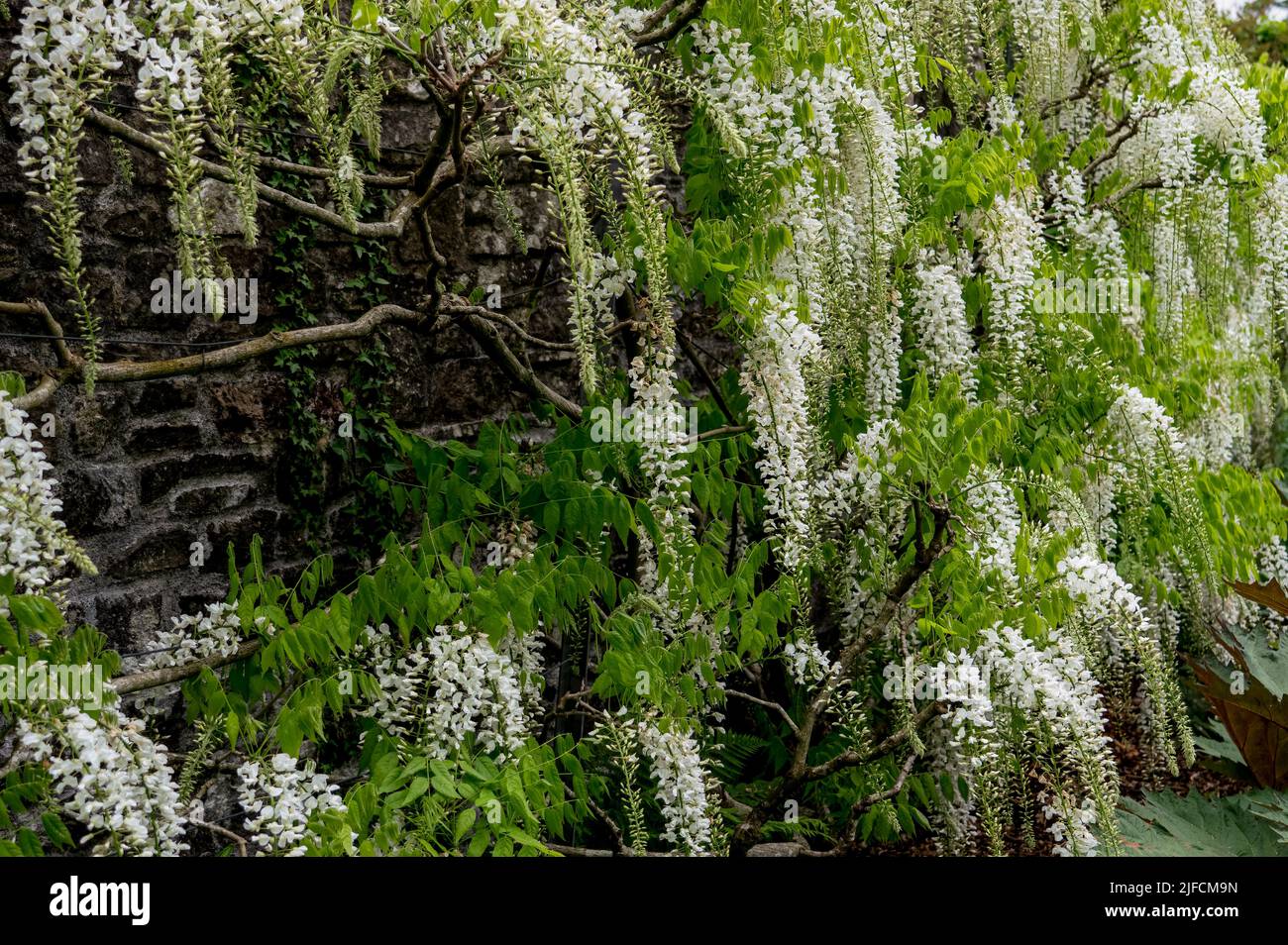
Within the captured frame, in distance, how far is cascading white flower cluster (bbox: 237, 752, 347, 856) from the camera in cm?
213

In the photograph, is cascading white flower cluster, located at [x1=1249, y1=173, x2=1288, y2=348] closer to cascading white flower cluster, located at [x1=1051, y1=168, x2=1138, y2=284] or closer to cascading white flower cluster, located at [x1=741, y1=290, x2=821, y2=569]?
cascading white flower cluster, located at [x1=1051, y1=168, x2=1138, y2=284]

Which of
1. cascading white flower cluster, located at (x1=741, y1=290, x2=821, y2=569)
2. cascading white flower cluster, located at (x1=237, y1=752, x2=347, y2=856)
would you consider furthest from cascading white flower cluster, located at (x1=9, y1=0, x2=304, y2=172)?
cascading white flower cluster, located at (x1=741, y1=290, x2=821, y2=569)

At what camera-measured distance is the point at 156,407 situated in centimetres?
287

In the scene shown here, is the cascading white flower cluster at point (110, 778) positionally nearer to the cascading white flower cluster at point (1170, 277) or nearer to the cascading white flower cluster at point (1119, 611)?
the cascading white flower cluster at point (1119, 611)

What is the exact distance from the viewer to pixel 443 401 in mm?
3527

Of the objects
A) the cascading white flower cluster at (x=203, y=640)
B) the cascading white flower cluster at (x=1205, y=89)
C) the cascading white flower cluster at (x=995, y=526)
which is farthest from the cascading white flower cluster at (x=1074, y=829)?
the cascading white flower cluster at (x=1205, y=89)

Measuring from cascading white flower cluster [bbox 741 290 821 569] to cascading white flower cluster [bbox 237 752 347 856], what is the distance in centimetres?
126

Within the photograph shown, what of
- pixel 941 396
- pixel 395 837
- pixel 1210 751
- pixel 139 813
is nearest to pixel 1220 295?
pixel 1210 751

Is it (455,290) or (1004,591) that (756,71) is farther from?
(1004,591)

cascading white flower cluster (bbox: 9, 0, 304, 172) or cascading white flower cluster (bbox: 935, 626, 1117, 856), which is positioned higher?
cascading white flower cluster (bbox: 9, 0, 304, 172)

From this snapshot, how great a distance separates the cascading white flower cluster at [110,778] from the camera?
6.31ft

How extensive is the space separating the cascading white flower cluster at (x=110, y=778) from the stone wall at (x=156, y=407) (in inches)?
29.6
